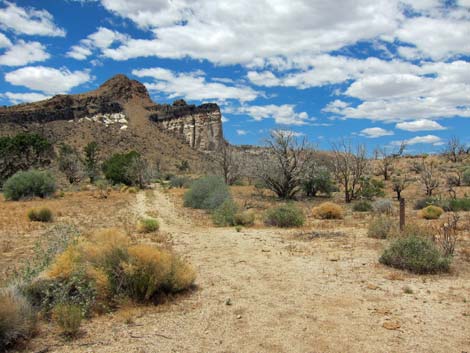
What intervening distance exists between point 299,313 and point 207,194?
18490 mm

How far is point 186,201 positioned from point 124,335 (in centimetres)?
2045

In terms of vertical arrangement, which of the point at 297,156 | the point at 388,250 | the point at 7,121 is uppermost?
the point at 7,121

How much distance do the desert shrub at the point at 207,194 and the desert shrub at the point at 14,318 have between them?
691 inches

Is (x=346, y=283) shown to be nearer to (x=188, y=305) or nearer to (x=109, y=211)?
(x=188, y=305)

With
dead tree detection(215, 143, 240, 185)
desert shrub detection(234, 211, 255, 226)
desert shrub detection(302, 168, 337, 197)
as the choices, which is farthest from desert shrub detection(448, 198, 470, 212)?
dead tree detection(215, 143, 240, 185)

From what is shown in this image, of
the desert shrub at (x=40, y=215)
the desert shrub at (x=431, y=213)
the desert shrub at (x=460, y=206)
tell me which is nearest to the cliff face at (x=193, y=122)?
the desert shrub at (x=460, y=206)

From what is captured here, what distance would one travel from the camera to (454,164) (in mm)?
46000

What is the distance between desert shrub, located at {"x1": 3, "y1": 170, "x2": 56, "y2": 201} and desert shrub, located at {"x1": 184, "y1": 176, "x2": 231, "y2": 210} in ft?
39.1

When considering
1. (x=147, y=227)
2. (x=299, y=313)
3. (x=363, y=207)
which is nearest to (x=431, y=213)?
(x=363, y=207)

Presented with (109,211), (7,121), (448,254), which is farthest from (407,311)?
(7,121)

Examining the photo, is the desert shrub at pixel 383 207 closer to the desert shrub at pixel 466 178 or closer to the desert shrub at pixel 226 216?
the desert shrub at pixel 226 216

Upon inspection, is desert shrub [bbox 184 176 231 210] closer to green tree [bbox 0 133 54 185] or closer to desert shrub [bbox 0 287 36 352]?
desert shrub [bbox 0 287 36 352]

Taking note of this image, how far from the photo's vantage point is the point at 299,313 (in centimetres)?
634

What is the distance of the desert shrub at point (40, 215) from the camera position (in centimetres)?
1777
